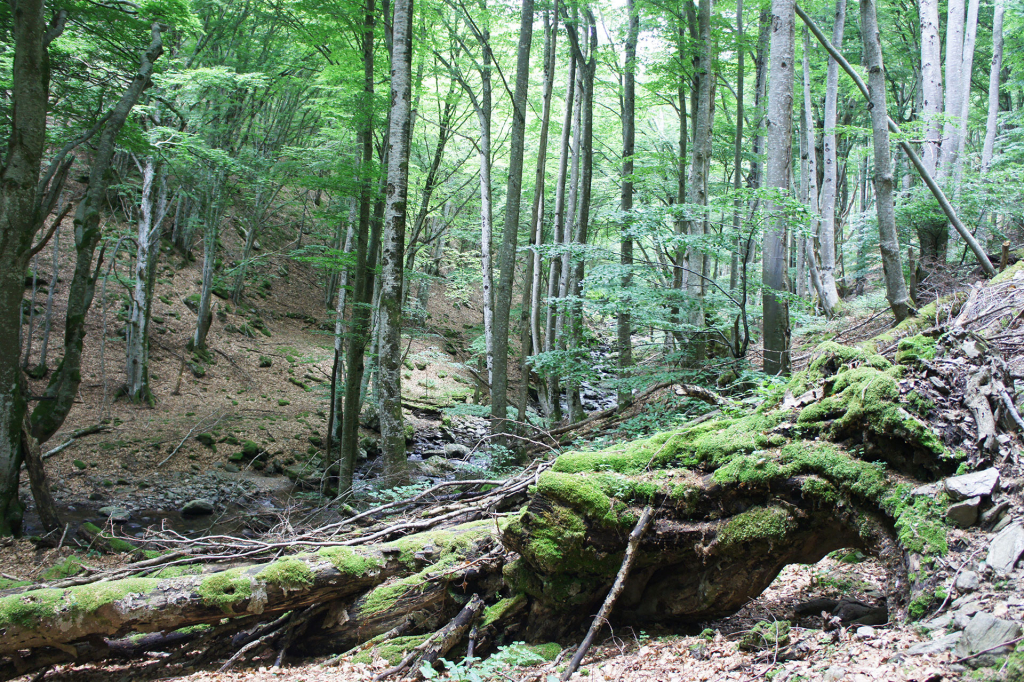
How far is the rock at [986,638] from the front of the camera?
215cm

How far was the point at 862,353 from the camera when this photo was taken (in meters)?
4.26

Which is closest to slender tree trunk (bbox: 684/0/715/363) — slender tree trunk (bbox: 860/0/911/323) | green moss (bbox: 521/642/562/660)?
slender tree trunk (bbox: 860/0/911/323)

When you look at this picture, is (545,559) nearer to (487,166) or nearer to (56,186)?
(56,186)

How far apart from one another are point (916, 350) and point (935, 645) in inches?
102

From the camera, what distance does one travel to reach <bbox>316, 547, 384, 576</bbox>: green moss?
4105 millimetres

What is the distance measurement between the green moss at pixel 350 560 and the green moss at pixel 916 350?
13.9 ft

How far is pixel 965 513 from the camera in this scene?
2795mm

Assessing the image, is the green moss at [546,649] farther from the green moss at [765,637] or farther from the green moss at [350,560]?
the green moss at [350,560]

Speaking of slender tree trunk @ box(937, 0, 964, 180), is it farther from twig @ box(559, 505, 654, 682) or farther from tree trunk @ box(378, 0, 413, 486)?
twig @ box(559, 505, 654, 682)

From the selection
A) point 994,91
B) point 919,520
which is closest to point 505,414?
point 919,520

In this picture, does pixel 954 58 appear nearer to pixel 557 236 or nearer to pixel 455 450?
pixel 557 236

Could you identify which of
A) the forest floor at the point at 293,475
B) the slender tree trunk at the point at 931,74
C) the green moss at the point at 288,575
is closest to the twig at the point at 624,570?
the forest floor at the point at 293,475

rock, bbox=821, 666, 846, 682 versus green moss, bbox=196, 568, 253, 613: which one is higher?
rock, bbox=821, 666, 846, 682

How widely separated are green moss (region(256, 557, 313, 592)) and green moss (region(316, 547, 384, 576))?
0.18m
